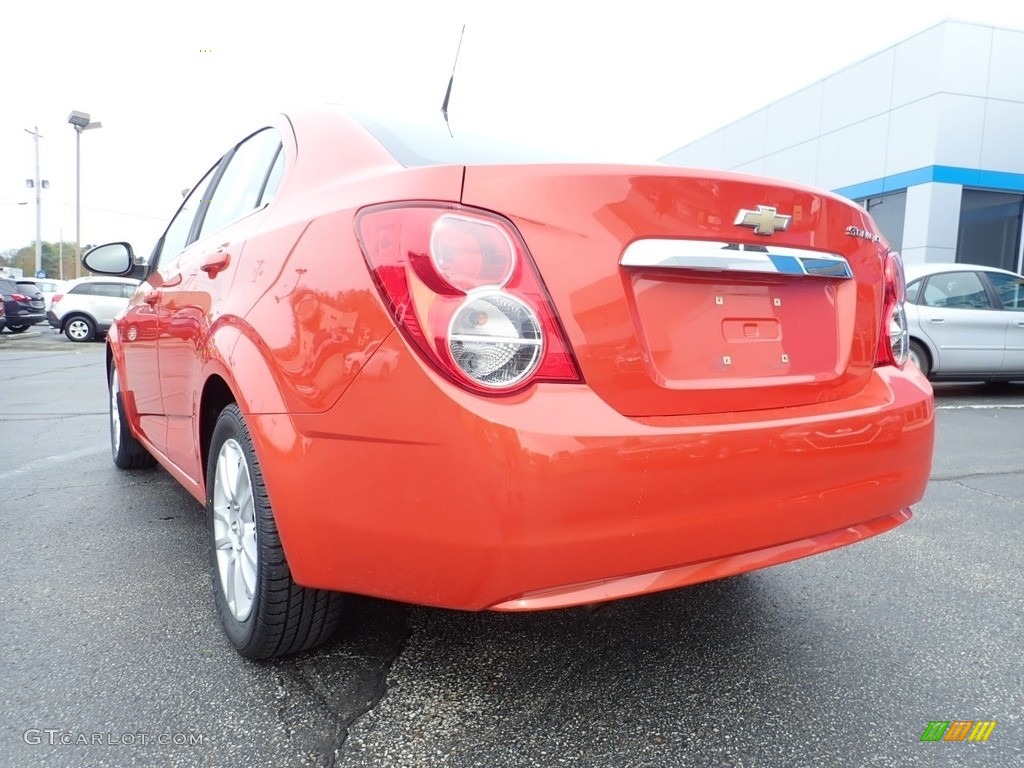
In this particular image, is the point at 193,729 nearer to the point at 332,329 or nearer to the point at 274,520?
the point at 274,520

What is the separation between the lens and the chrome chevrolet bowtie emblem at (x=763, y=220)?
5.07 ft

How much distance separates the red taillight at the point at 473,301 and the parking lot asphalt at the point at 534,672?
2.69ft

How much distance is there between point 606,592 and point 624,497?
0.20m

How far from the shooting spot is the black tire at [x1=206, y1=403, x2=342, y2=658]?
1675 millimetres

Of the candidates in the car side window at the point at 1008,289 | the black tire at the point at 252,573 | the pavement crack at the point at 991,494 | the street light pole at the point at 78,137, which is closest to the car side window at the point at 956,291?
the car side window at the point at 1008,289

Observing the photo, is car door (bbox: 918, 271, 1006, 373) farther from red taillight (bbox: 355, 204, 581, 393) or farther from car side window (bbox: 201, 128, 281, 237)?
red taillight (bbox: 355, 204, 581, 393)

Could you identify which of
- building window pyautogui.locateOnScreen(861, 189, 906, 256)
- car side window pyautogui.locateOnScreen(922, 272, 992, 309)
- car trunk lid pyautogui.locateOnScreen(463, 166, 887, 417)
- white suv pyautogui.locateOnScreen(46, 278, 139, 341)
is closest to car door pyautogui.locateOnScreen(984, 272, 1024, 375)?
car side window pyautogui.locateOnScreen(922, 272, 992, 309)

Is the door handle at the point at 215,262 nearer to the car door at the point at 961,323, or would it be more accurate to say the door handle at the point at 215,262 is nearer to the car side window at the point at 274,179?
the car side window at the point at 274,179

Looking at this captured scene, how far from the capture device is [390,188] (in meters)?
1.46

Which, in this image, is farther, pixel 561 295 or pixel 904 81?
pixel 904 81

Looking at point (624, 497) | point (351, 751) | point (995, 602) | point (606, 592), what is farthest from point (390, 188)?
point (995, 602)

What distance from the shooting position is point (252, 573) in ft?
5.93

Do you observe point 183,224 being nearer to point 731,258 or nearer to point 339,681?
point 339,681

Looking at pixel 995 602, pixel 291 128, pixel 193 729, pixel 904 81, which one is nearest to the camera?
pixel 193 729
